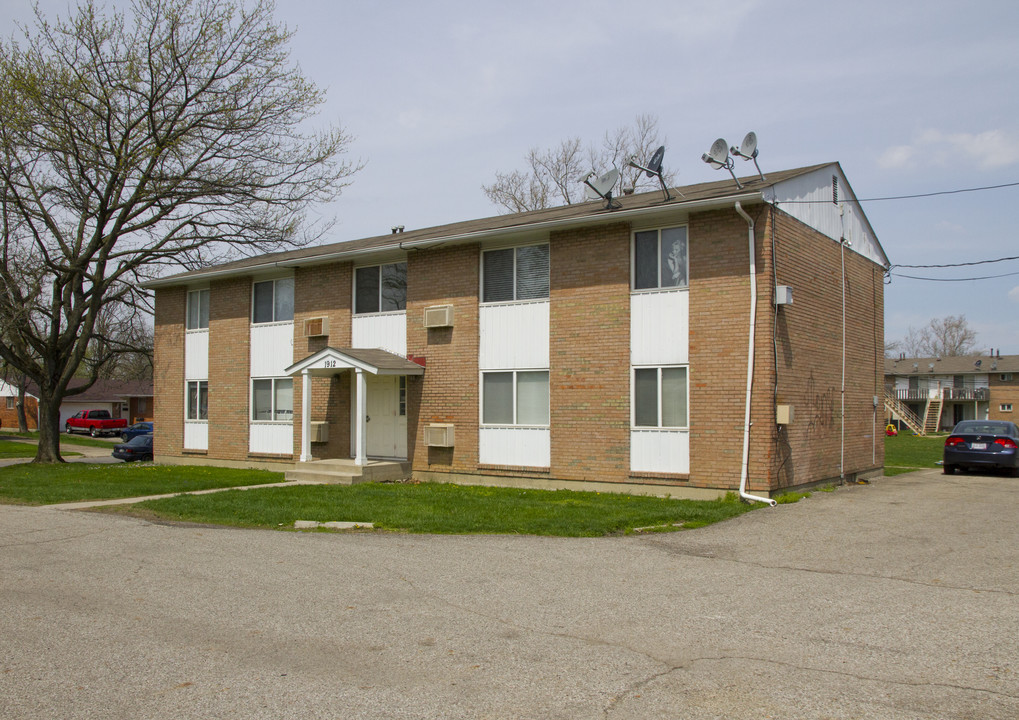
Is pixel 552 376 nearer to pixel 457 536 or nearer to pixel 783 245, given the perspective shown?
pixel 783 245

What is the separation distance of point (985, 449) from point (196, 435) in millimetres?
20655

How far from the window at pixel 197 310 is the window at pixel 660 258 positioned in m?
13.7

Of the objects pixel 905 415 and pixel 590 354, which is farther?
pixel 905 415

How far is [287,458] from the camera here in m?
20.8

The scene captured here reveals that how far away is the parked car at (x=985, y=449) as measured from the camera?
1878 centimetres

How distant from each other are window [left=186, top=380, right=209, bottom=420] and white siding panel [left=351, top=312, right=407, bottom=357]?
20.0 feet

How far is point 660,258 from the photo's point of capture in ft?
50.0

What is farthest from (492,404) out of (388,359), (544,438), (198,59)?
(198,59)

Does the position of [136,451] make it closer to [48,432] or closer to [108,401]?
[48,432]

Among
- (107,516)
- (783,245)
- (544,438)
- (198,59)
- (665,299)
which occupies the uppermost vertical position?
(198,59)

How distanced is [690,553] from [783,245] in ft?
24.1

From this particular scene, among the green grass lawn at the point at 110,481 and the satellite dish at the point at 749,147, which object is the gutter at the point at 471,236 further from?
the green grass lawn at the point at 110,481

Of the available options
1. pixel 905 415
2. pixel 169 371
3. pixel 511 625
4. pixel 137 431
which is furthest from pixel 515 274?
pixel 905 415

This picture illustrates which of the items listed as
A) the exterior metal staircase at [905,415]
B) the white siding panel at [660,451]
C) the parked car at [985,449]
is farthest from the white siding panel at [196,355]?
the exterior metal staircase at [905,415]
